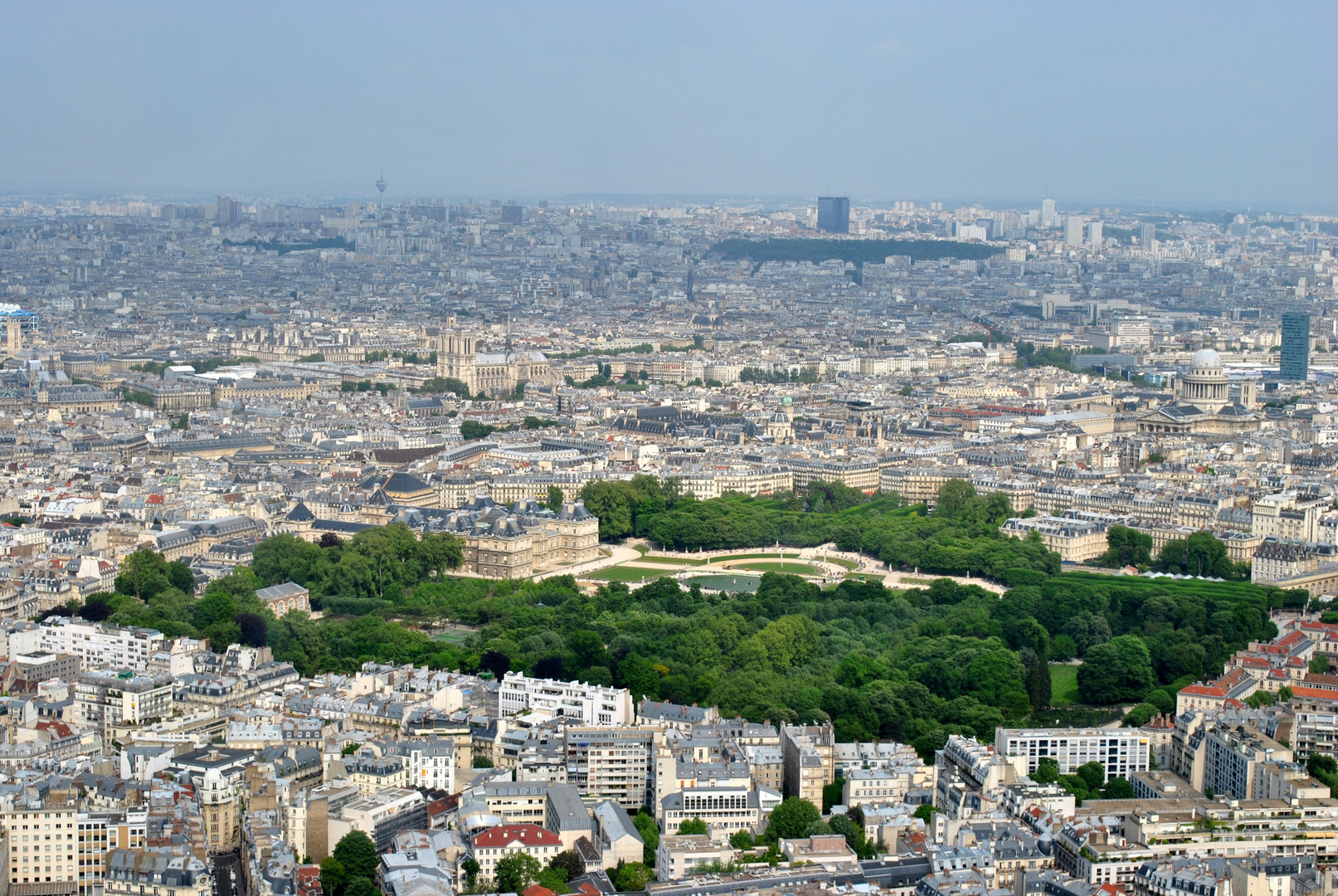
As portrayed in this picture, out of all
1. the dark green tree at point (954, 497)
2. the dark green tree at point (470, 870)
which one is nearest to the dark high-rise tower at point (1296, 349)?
the dark green tree at point (954, 497)

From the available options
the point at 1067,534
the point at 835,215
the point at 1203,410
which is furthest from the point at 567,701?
the point at 835,215

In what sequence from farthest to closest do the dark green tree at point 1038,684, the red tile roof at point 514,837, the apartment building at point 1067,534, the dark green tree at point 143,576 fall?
the apartment building at point 1067,534 → the dark green tree at point 143,576 → the dark green tree at point 1038,684 → the red tile roof at point 514,837

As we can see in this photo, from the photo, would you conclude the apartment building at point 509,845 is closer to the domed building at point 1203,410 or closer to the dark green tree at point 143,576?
the dark green tree at point 143,576

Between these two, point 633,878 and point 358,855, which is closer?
point 633,878

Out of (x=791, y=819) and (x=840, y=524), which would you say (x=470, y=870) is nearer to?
(x=791, y=819)

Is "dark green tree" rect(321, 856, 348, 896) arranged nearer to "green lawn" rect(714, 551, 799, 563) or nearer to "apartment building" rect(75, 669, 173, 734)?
"apartment building" rect(75, 669, 173, 734)

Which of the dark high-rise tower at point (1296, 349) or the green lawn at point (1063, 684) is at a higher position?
the dark high-rise tower at point (1296, 349)
